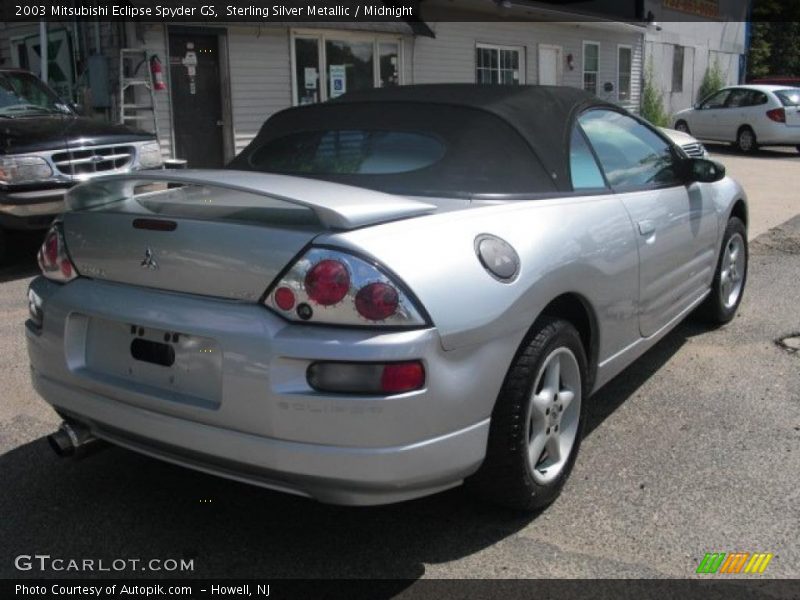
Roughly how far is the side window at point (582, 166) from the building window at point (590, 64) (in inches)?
665

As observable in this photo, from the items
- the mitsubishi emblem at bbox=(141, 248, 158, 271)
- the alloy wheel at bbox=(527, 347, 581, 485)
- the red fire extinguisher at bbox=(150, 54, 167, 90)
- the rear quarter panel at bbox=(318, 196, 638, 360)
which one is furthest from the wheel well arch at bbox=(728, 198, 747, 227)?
the red fire extinguisher at bbox=(150, 54, 167, 90)

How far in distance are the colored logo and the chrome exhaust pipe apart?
7.04 ft

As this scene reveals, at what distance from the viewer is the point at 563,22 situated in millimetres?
17938

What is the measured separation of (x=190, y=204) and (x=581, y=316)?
1563mm

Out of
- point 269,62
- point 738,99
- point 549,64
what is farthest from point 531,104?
point 738,99

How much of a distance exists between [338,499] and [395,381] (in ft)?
1.33

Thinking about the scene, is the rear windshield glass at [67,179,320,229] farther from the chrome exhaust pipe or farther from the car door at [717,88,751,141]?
the car door at [717,88,751,141]

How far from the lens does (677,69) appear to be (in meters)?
24.8

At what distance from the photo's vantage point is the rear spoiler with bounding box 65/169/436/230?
2.46 meters

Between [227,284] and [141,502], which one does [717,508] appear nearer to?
[227,284]

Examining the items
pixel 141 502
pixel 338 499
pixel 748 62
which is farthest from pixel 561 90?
pixel 748 62

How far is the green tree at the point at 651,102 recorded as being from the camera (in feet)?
73.3

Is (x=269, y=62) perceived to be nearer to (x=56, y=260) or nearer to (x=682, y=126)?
(x=56, y=260)

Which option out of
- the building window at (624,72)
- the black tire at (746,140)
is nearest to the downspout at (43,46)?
the building window at (624,72)
